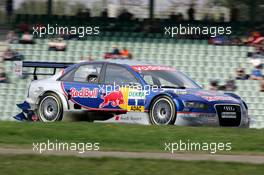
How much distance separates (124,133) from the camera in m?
12.2

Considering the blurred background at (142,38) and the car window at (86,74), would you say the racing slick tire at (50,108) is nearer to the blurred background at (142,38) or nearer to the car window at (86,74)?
the car window at (86,74)

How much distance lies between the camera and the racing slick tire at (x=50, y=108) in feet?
48.6

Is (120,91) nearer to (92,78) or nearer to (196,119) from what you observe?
(92,78)

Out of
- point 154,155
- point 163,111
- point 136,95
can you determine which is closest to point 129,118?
point 136,95

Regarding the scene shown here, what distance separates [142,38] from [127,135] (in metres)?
11.7

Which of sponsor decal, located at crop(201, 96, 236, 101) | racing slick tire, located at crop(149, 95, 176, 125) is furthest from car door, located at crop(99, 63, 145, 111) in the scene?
sponsor decal, located at crop(201, 96, 236, 101)

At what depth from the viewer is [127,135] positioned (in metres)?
12.1

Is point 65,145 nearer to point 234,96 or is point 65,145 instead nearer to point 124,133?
point 124,133

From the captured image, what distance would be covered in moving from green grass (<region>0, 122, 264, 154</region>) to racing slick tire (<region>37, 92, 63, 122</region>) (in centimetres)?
206

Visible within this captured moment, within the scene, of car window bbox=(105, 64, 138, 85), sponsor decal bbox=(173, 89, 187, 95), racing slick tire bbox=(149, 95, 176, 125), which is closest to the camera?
racing slick tire bbox=(149, 95, 176, 125)

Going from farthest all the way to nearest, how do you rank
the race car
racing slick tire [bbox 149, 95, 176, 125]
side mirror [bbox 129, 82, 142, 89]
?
side mirror [bbox 129, 82, 142, 89] → the race car → racing slick tire [bbox 149, 95, 176, 125]

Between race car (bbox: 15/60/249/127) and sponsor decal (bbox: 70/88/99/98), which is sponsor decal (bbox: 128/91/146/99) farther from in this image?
sponsor decal (bbox: 70/88/99/98)

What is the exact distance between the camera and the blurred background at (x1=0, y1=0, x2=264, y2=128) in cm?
2180

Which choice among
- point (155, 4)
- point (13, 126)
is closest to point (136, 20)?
point (155, 4)
